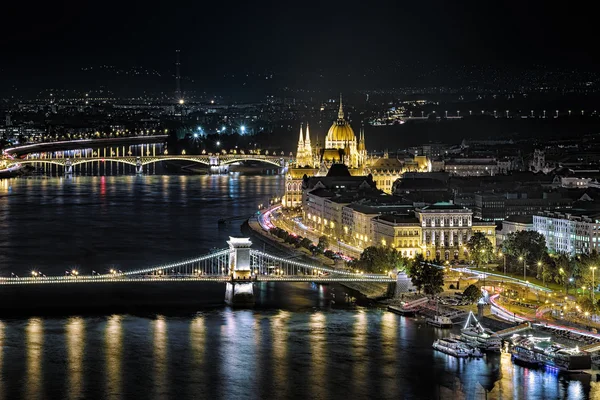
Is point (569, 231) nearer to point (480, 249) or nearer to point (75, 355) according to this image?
point (480, 249)

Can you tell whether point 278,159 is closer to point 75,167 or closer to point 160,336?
point 75,167

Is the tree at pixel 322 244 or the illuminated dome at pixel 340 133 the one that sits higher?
the illuminated dome at pixel 340 133

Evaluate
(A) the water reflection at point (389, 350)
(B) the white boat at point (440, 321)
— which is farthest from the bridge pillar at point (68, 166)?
(B) the white boat at point (440, 321)

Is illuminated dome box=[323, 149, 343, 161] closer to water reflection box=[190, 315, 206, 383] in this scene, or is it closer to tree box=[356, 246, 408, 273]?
tree box=[356, 246, 408, 273]

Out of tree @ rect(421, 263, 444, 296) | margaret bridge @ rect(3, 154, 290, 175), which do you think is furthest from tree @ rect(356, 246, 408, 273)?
margaret bridge @ rect(3, 154, 290, 175)

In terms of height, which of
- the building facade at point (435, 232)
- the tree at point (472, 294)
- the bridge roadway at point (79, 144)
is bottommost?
the tree at point (472, 294)

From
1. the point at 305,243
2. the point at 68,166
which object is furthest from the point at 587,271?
the point at 68,166

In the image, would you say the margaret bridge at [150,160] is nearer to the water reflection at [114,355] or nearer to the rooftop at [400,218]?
the rooftop at [400,218]
